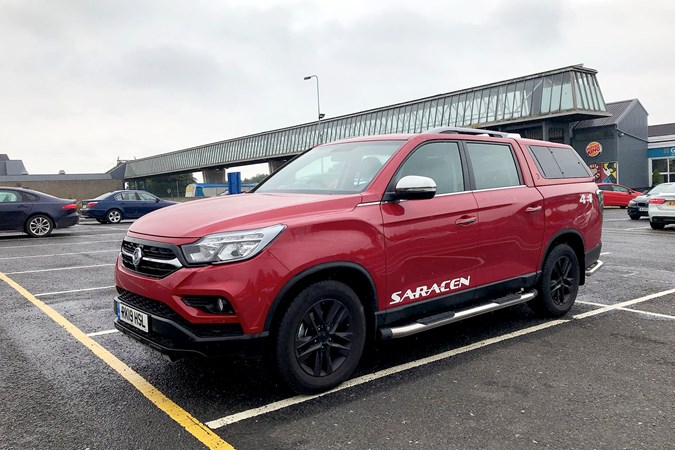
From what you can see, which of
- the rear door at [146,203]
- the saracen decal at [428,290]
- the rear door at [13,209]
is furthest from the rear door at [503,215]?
the rear door at [146,203]

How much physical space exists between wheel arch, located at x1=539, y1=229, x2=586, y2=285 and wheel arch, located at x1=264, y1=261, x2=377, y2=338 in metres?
2.26

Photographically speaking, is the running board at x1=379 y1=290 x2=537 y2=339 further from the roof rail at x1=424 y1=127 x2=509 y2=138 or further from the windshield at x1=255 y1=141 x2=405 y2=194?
the roof rail at x1=424 y1=127 x2=509 y2=138

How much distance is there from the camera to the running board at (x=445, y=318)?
3.80m

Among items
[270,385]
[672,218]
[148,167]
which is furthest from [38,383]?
[148,167]

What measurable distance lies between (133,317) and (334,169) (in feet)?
6.29

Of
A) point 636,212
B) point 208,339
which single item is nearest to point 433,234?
point 208,339

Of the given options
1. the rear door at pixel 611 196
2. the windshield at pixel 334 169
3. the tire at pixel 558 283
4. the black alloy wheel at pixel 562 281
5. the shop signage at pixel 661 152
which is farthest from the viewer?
the shop signage at pixel 661 152

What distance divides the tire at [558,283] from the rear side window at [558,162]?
78cm

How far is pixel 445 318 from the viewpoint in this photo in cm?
411

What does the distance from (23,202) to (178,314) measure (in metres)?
14.0

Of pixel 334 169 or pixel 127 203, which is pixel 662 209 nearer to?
pixel 334 169

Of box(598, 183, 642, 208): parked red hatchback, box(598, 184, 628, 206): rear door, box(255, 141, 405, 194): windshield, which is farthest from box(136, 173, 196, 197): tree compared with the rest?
box(255, 141, 405, 194): windshield

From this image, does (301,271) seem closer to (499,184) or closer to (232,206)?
(232,206)

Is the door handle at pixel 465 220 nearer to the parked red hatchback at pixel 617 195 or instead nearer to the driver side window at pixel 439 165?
the driver side window at pixel 439 165
